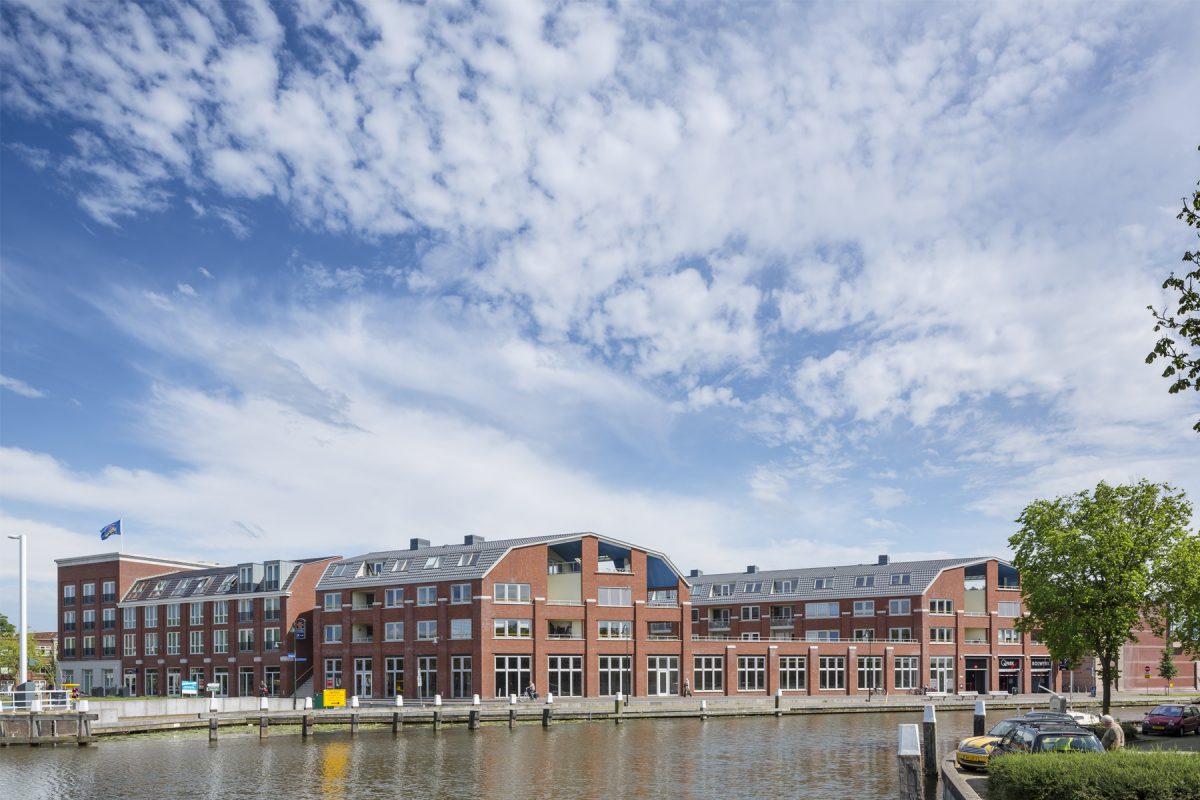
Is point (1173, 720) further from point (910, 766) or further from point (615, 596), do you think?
point (615, 596)

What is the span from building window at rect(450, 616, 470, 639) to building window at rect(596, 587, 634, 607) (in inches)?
429

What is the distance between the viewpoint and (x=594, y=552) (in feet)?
301

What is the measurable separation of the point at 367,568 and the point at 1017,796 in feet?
267

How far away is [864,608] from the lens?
113 meters

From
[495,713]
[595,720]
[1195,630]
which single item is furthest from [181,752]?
[1195,630]

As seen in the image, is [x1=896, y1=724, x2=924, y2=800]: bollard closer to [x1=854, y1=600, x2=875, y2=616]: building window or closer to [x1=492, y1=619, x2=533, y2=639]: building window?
[x1=492, y1=619, x2=533, y2=639]: building window

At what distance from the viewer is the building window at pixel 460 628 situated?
287ft

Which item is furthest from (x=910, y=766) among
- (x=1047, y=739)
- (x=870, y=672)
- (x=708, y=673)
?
(x=870, y=672)

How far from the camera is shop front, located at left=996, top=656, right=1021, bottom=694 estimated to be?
113m

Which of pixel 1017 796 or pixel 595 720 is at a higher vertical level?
pixel 1017 796

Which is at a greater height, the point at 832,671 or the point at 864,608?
the point at 864,608

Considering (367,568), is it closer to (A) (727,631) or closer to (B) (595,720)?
(B) (595,720)

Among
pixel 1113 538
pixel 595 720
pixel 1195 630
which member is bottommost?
pixel 595 720

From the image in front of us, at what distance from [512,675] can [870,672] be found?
38568 millimetres
